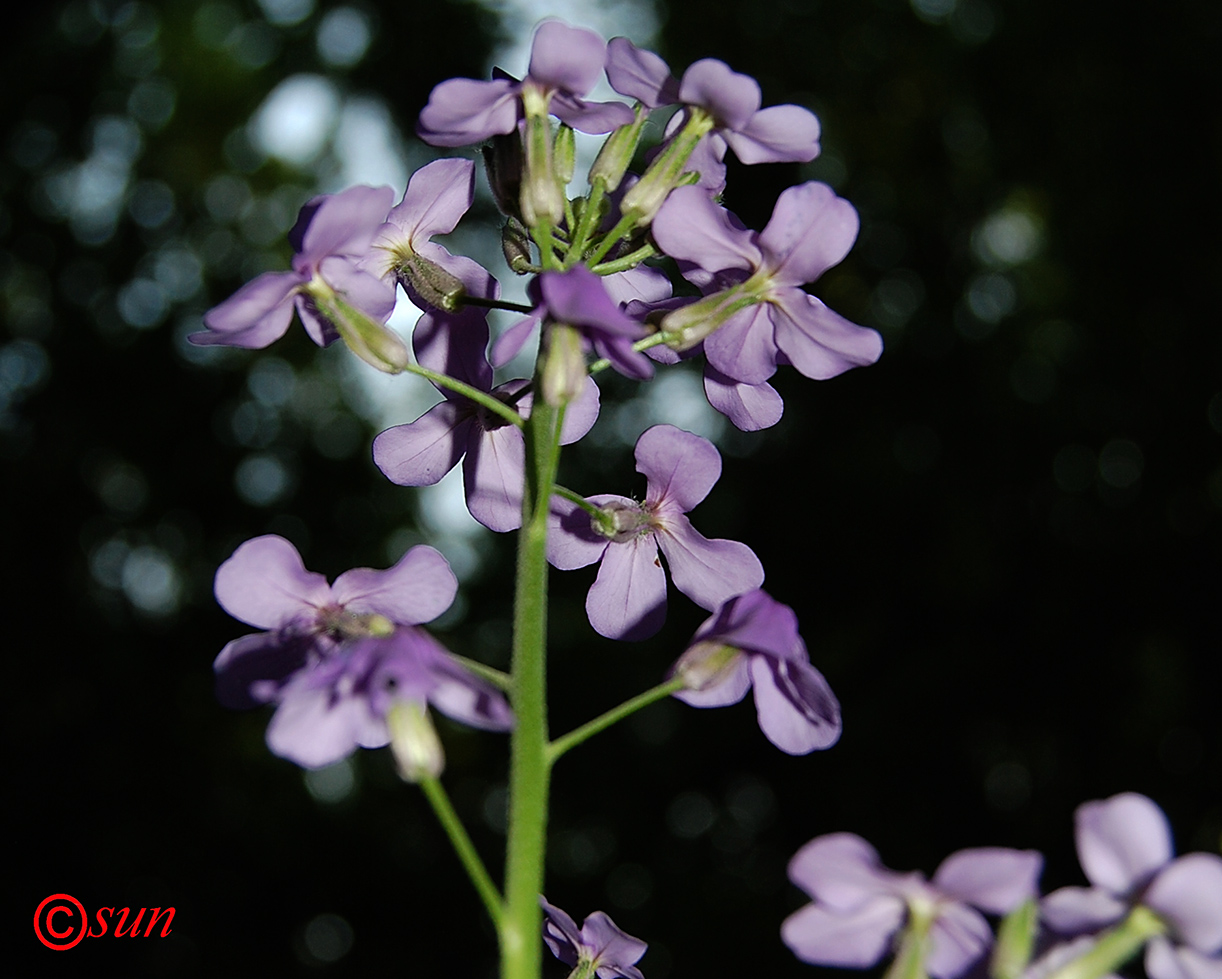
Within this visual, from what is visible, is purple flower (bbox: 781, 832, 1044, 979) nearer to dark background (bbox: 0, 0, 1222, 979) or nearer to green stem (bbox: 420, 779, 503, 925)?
green stem (bbox: 420, 779, 503, 925)

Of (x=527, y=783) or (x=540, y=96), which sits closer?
(x=527, y=783)

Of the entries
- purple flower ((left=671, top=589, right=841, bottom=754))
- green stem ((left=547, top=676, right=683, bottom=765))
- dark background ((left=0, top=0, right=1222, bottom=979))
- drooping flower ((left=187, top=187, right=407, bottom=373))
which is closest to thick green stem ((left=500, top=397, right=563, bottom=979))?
green stem ((left=547, top=676, right=683, bottom=765))

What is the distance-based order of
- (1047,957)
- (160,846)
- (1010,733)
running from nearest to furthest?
(1047,957)
(1010,733)
(160,846)

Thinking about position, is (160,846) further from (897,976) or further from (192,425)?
(897,976)

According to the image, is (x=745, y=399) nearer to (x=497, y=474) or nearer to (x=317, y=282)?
A: (x=497, y=474)

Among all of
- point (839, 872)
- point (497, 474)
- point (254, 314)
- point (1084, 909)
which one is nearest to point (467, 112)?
point (254, 314)

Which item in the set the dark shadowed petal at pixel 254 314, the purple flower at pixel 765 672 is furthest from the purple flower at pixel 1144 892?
the dark shadowed petal at pixel 254 314

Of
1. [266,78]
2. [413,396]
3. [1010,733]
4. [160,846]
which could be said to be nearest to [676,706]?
[1010,733]
